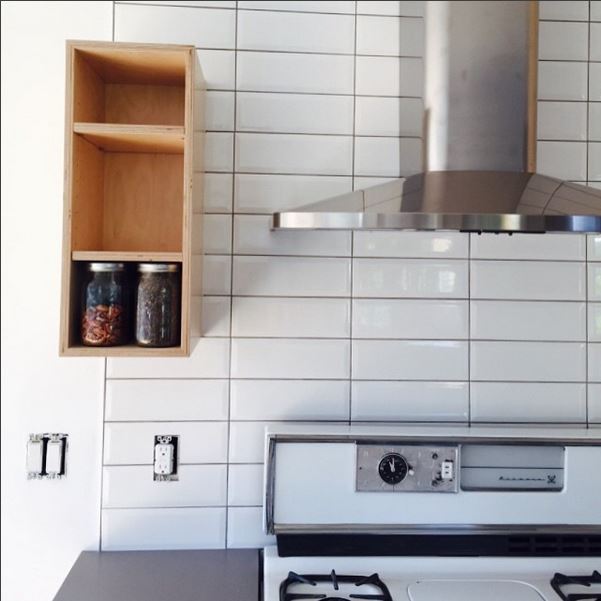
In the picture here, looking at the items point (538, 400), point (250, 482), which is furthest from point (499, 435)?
point (250, 482)

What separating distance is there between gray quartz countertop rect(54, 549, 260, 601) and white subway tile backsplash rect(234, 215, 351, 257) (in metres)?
0.78

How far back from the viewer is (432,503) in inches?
54.2

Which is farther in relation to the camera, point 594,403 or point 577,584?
point 594,403

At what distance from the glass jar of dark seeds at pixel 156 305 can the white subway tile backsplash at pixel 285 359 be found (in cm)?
26

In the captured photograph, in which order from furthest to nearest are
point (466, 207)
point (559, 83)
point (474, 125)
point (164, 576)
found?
point (559, 83)
point (164, 576)
point (474, 125)
point (466, 207)

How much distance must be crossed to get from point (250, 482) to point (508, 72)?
114cm

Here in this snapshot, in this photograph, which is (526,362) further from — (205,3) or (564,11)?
(205,3)

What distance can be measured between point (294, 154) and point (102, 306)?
0.64m

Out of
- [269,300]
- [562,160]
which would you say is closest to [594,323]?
[562,160]

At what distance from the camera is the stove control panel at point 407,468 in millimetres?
1370

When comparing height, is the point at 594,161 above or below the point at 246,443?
above

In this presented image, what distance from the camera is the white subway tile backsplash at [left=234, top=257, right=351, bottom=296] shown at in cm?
154

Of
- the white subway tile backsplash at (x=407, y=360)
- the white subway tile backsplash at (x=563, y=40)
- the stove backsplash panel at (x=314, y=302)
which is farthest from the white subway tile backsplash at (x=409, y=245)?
the white subway tile backsplash at (x=563, y=40)

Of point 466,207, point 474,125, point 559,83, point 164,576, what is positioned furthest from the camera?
point 559,83
